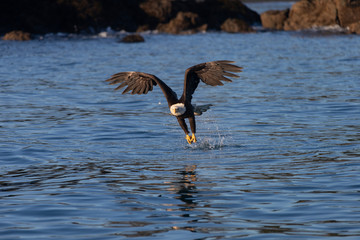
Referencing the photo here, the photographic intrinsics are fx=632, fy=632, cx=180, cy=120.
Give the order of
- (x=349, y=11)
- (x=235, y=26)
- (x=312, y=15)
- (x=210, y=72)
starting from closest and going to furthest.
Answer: (x=210, y=72)
(x=349, y=11)
(x=312, y=15)
(x=235, y=26)

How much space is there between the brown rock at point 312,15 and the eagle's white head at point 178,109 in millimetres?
38777

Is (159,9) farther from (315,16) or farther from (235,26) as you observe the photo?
(315,16)

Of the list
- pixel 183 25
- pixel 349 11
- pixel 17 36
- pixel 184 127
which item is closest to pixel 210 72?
pixel 184 127

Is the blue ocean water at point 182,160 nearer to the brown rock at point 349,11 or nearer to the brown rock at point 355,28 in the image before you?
the brown rock at point 355,28

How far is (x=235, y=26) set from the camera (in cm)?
4978

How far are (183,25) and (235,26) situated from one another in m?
4.33

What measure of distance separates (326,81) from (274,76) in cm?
240

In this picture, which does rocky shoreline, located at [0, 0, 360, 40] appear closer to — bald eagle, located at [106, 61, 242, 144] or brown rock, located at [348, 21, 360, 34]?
brown rock, located at [348, 21, 360, 34]

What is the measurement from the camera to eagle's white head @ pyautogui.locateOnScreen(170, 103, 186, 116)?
10.7 metres

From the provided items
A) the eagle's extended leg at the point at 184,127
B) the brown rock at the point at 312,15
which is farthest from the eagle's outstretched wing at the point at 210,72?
the brown rock at the point at 312,15

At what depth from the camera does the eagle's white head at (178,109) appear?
10688mm

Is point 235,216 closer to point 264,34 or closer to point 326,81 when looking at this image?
point 326,81

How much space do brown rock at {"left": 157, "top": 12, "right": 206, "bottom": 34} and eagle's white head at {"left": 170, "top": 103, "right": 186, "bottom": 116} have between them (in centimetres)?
3995

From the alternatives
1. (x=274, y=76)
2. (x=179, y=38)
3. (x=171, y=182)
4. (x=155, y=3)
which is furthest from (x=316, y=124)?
(x=155, y=3)
